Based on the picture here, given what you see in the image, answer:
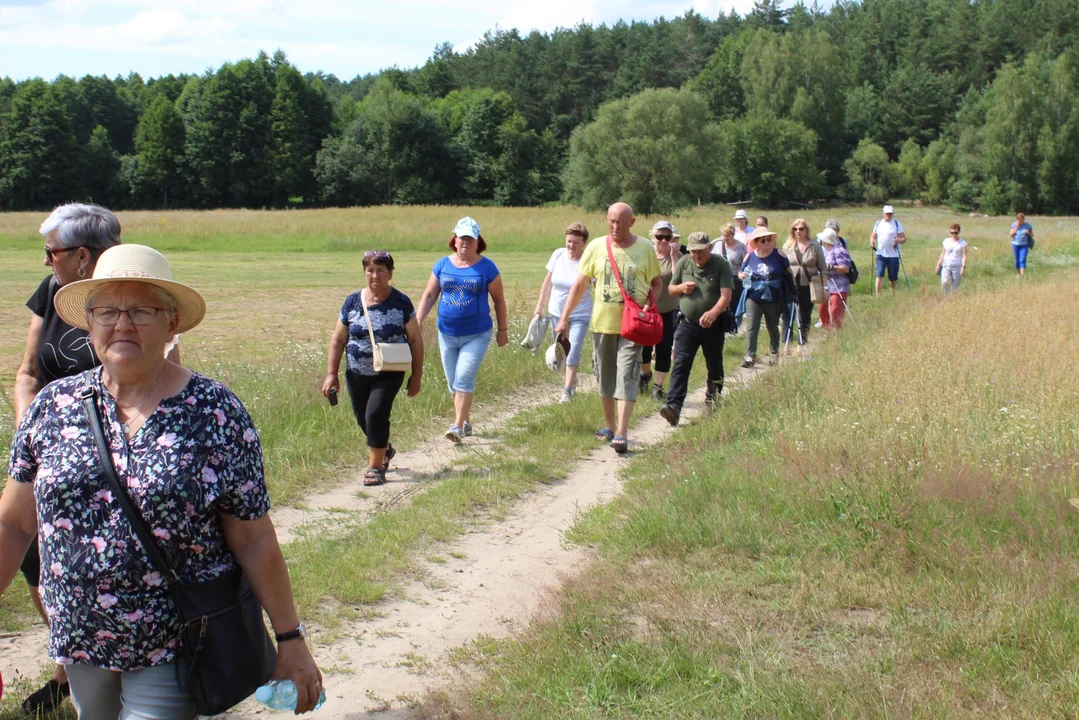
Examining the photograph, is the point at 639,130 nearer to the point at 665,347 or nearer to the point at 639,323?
the point at 665,347

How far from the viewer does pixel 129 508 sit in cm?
249

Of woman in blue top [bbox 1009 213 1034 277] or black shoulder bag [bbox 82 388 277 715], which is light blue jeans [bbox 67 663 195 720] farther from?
woman in blue top [bbox 1009 213 1034 277]

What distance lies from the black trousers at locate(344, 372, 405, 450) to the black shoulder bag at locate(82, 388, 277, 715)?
15.3 feet

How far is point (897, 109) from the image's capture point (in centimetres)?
10688

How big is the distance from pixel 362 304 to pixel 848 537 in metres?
3.78

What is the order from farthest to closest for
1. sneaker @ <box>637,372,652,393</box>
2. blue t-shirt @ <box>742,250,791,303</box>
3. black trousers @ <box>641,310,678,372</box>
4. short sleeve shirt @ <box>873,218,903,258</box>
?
short sleeve shirt @ <box>873,218,903,258</box> < blue t-shirt @ <box>742,250,791,303</box> < sneaker @ <box>637,372,652,393</box> < black trousers @ <box>641,310,678,372</box>

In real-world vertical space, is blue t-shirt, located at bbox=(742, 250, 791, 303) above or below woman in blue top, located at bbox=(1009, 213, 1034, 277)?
above

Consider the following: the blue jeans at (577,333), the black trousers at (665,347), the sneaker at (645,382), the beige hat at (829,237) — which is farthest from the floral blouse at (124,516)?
the beige hat at (829,237)

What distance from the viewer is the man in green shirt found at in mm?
9312

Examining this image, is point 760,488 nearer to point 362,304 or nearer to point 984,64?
point 362,304

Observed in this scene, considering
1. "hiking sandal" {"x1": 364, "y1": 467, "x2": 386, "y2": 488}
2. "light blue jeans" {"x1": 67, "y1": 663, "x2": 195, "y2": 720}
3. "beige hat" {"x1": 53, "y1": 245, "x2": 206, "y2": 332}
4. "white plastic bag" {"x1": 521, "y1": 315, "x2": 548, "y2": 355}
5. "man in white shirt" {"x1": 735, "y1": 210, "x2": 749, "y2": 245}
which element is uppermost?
"beige hat" {"x1": 53, "y1": 245, "x2": 206, "y2": 332}

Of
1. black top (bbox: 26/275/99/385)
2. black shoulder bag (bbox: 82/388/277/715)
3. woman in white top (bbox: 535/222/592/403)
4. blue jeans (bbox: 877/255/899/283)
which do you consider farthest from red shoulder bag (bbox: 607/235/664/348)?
blue jeans (bbox: 877/255/899/283)

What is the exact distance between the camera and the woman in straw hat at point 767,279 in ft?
38.1

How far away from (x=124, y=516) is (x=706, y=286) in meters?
7.60
